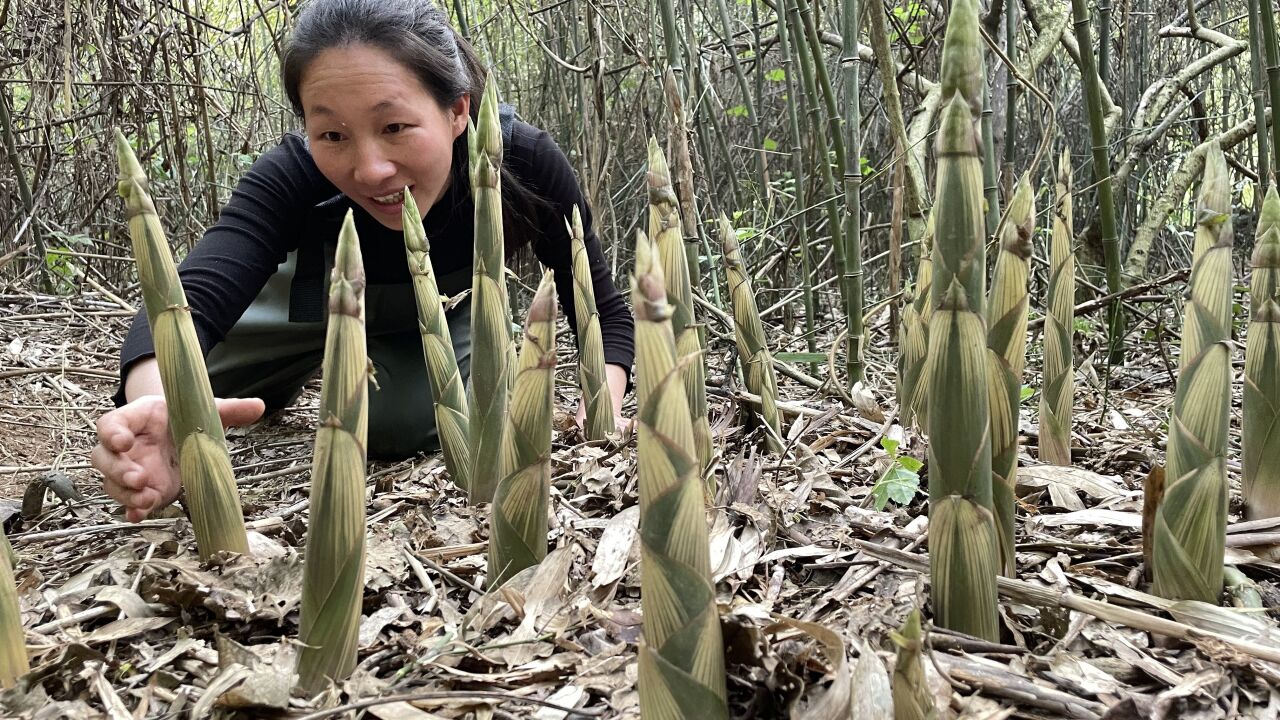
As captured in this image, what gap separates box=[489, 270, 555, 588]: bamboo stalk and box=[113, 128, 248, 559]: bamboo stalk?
239 millimetres

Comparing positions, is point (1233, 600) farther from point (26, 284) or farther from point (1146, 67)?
point (26, 284)

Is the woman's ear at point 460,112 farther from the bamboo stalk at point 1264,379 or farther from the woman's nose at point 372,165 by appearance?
the bamboo stalk at point 1264,379

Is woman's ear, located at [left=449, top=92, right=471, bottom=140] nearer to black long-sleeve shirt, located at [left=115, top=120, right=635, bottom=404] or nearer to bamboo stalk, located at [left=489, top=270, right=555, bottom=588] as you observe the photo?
black long-sleeve shirt, located at [left=115, top=120, right=635, bottom=404]

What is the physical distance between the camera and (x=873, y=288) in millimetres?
3125

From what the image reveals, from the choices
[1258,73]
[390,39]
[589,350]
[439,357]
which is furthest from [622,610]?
[1258,73]

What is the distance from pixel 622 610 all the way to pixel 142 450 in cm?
53

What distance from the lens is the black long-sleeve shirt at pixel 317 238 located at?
1.38 meters

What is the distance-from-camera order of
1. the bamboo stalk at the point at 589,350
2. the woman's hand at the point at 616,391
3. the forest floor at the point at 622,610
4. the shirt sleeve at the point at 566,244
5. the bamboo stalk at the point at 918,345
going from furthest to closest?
1. the shirt sleeve at the point at 566,244
2. the woman's hand at the point at 616,391
3. the bamboo stalk at the point at 589,350
4. the bamboo stalk at the point at 918,345
5. the forest floor at the point at 622,610

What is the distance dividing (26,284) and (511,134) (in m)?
2.14

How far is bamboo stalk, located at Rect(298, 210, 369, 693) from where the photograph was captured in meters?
0.57

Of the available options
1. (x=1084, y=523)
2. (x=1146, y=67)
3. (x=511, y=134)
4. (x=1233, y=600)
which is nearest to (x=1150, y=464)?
(x=1084, y=523)

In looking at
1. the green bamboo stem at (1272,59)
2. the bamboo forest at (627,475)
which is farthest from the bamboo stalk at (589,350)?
the green bamboo stem at (1272,59)

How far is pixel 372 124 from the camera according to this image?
49.1 inches

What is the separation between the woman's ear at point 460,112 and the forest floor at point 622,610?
0.59m
